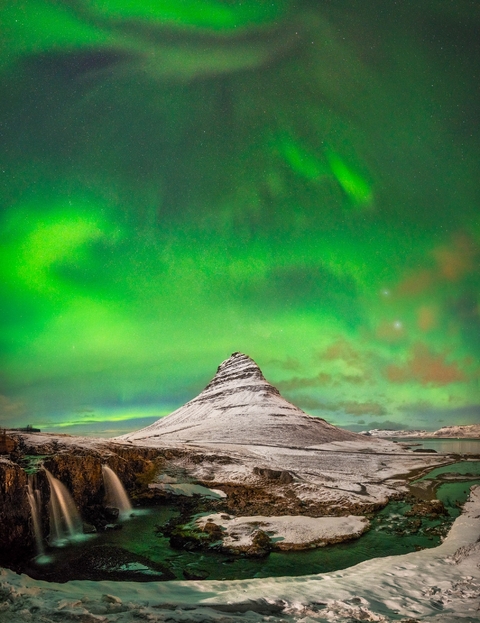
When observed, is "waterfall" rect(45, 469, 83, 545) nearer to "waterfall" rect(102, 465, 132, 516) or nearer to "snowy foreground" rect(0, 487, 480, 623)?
"waterfall" rect(102, 465, 132, 516)

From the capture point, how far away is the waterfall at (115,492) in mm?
33844

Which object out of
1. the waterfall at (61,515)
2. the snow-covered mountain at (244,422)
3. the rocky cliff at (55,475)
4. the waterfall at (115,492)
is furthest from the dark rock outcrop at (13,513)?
the snow-covered mountain at (244,422)

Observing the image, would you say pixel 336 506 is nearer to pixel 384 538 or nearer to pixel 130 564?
pixel 384 538

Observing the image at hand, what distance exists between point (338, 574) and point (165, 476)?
31.0 metres

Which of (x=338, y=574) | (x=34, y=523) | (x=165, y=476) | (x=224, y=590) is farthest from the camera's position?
(x=165, y=476)

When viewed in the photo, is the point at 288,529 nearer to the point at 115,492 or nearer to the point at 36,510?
the point at 36,510

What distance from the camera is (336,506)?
32.5m

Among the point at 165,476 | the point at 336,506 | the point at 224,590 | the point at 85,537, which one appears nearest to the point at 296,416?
the point at 165,476

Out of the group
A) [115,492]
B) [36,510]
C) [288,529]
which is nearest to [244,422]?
[115,492]

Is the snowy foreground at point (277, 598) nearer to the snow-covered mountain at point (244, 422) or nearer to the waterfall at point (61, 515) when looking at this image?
the waterfall at point (61, 515)

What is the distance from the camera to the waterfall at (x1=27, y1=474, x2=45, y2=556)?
2258 cm

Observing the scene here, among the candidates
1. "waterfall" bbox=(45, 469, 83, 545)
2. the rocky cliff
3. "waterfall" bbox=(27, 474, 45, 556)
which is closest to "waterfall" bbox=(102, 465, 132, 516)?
the rocky cliff

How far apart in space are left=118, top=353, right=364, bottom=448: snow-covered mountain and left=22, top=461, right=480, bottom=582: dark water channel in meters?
49.8

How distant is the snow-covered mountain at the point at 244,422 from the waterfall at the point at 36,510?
47501mm
